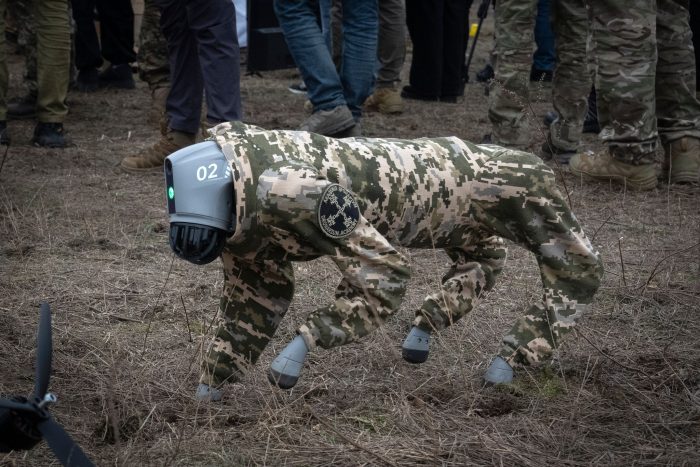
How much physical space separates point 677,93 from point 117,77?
459cm

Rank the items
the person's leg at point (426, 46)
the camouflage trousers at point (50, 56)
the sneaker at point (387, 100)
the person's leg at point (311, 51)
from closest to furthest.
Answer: the person's leg at point (311, 51)
the camouflage trousers at point (50, 56)
the sneaker at point (387, 100)
the person's leg at point (426, 46)

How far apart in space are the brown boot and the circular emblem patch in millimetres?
2992

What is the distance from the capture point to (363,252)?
2299 millimetres

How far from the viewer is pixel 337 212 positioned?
2.24 m

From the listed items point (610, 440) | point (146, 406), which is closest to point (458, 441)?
point (610, 440)

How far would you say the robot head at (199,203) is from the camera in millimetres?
2238

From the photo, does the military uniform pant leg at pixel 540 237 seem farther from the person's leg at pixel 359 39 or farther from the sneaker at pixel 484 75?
the sneaker at pixel 484 75

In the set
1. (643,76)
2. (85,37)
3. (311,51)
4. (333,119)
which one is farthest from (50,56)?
(643,76)

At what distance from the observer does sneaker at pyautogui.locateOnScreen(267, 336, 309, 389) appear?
7.66 ft

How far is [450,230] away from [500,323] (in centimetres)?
→ 73

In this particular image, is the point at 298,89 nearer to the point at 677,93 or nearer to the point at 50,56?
the point at 50,56

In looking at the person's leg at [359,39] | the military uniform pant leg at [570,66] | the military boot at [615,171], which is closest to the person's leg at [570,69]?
the military uniform pant leg at [570,66]

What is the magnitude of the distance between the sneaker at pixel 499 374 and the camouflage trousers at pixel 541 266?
27 millimetres

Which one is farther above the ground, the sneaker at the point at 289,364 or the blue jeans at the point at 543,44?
the sneaker at the point at 289,364
